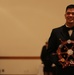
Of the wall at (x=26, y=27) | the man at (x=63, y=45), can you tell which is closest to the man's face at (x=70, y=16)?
the man at (x=63, y=45)

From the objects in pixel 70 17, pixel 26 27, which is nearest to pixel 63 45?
pixel 70 17

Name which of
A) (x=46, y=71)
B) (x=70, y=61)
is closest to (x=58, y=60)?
(x=70, y=61)

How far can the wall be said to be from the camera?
392 cm

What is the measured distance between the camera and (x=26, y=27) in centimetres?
393

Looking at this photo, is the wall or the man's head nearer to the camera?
the man's head

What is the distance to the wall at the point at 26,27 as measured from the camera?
3918 millimetres

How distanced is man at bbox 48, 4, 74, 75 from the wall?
205 centimetres

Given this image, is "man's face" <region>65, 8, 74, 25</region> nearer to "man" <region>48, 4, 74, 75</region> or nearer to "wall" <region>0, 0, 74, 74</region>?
"man" <region>48, 4, 74, 75</region>

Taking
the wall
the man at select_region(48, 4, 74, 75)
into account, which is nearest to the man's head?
the man at select_region(48, 4, 74, 75)

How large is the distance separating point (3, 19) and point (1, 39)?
0.38m

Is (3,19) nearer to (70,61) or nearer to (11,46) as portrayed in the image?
(11,46)

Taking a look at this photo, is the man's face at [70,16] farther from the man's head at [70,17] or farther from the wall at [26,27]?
the wall at [26,27]

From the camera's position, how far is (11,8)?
393cm

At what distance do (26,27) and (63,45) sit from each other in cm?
222
